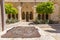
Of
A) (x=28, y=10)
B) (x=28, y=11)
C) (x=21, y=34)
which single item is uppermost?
(x=21, y=34)

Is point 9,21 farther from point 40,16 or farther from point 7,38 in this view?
point 7,38

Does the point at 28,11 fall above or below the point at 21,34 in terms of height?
below

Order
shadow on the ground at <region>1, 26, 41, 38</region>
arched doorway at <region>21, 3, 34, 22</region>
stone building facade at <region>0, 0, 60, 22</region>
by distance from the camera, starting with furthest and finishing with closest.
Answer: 1. arched doorway at <region>21, 3, 34, 22</region>
2. stone building facade at <region>0, 0, 60, 22</region>
3. shadow on the ground at <region>1, 26, 41, 38</region>

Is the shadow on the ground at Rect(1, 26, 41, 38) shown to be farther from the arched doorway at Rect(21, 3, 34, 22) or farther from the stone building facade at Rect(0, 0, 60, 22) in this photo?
the arched doorway at Rect(21, 3, 34, 22)

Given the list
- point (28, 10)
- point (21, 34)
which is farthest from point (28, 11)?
point (21, 34)

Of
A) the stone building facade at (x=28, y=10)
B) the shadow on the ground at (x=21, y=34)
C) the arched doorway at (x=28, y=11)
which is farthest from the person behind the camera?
the arched doorway at (x=28, y=11)

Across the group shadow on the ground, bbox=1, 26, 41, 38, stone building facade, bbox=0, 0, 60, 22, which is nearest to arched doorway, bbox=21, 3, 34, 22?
stone building facade, bbox=0, 0, 60, 22

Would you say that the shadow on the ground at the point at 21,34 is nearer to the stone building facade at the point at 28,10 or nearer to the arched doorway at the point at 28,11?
the stone building facade at the point at 28,10

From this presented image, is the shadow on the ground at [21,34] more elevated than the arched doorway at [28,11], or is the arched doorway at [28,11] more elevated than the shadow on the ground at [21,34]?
the shadow on the ground at [21,34]

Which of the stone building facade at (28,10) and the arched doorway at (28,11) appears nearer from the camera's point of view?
the stone building facade at (28,10)

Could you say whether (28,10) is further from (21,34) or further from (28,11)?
(21,34)

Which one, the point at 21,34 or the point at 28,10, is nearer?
the point at 21,34

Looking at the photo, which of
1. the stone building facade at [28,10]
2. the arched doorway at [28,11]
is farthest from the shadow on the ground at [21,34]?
the arched doorway at [28,11]

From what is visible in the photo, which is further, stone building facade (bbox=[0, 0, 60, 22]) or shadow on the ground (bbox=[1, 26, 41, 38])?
stone building facade (bbox=[0, 0, 60, 22])
